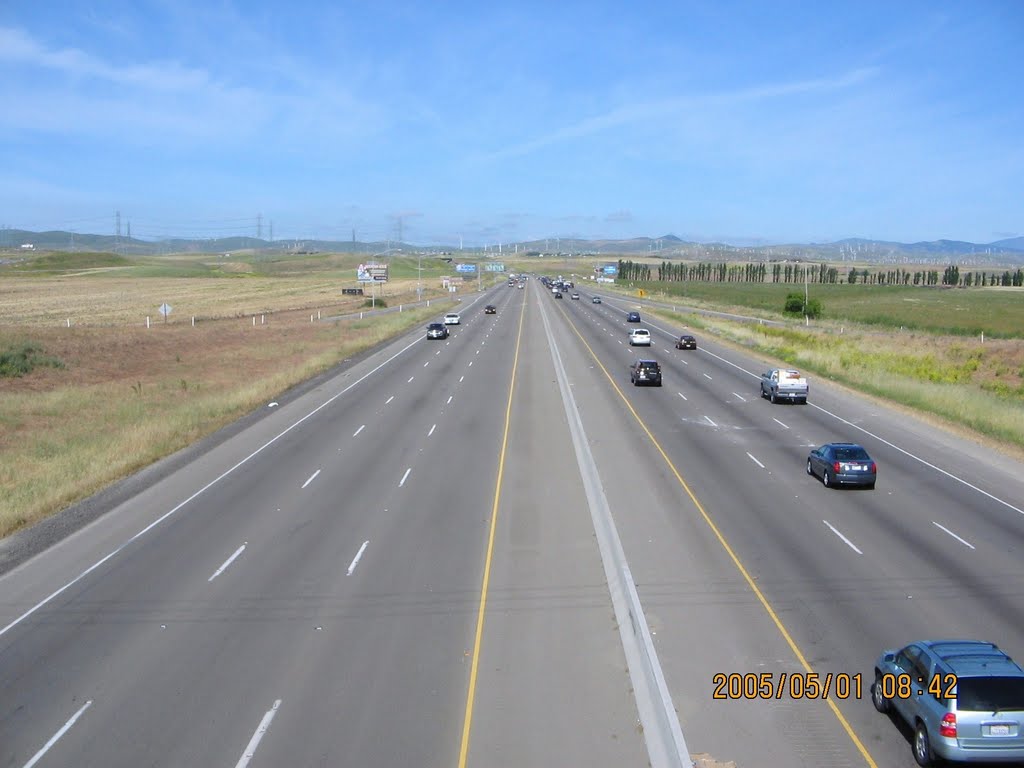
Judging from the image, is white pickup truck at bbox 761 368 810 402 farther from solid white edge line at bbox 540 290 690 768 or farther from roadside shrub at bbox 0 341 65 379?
roadside shrub at bbox 0 341 65 379

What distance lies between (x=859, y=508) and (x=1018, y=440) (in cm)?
1360

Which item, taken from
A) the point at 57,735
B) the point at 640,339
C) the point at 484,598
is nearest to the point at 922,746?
the point at 484,598

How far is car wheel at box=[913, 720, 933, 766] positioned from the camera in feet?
34.0

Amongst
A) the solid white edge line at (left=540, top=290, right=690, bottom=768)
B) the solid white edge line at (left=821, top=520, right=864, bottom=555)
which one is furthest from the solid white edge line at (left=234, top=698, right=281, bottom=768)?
the solid white edge line at (left=821, top=520, right=864, bottom=555)

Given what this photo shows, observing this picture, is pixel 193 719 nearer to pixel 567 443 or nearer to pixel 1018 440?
pixel 567 443

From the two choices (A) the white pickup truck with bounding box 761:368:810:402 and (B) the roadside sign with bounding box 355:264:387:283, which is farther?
(B) the roadside sign with bounding box 355:264:387:283

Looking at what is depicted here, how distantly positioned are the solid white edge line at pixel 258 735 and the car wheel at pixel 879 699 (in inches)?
307

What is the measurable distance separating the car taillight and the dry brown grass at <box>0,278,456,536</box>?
754 inches

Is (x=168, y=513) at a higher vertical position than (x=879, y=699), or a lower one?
lower

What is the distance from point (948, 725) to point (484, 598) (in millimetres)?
8082

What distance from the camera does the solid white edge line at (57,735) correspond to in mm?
10663

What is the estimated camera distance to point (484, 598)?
53.0ft

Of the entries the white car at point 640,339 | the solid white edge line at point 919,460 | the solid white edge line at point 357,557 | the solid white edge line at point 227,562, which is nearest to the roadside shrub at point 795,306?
the white car at point 640,339
